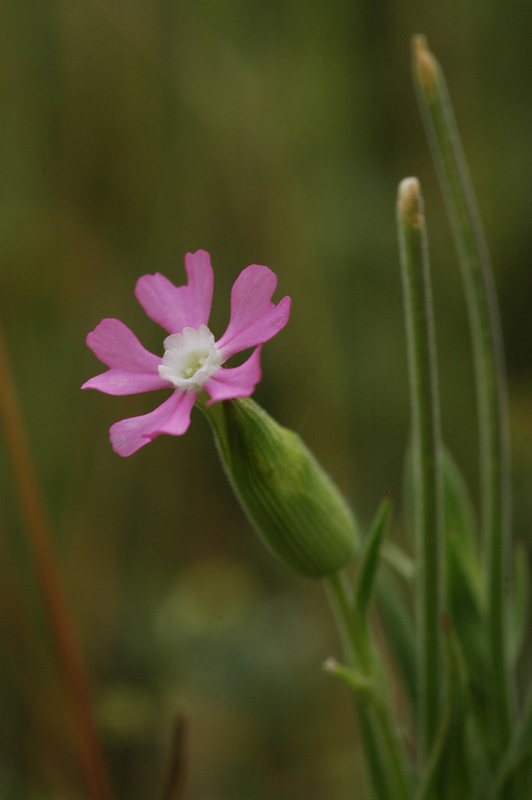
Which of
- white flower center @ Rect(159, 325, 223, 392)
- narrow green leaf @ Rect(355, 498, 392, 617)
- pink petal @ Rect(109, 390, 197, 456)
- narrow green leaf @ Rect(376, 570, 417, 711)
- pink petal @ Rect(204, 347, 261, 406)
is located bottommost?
narrow green leaf @ Rect(376, 570, 417, 711)

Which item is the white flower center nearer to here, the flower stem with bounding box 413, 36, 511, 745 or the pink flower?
the pink flower

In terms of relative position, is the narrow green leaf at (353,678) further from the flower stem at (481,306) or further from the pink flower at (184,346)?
the pink flower at (184,346)

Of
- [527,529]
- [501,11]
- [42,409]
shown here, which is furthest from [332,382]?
[501,11]

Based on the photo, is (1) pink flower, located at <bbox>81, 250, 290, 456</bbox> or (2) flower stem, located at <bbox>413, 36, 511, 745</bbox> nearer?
(1) pink flower, located at <bbox>81, 250, 290, 456</bbox>

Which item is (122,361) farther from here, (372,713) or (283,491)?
(372,713)

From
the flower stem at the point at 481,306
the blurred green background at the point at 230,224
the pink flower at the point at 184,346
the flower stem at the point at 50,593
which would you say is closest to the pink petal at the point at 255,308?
the pink flower at the point at 184,346

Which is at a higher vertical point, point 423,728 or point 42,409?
point 42,409

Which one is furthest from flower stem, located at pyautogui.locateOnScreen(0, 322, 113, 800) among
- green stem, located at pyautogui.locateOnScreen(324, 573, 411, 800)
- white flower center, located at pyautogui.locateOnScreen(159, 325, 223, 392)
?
white flower center, located at pyautogui.locateOnScreen(159, 325, 223, 392)

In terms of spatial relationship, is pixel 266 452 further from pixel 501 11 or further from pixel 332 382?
pixel 501 11
